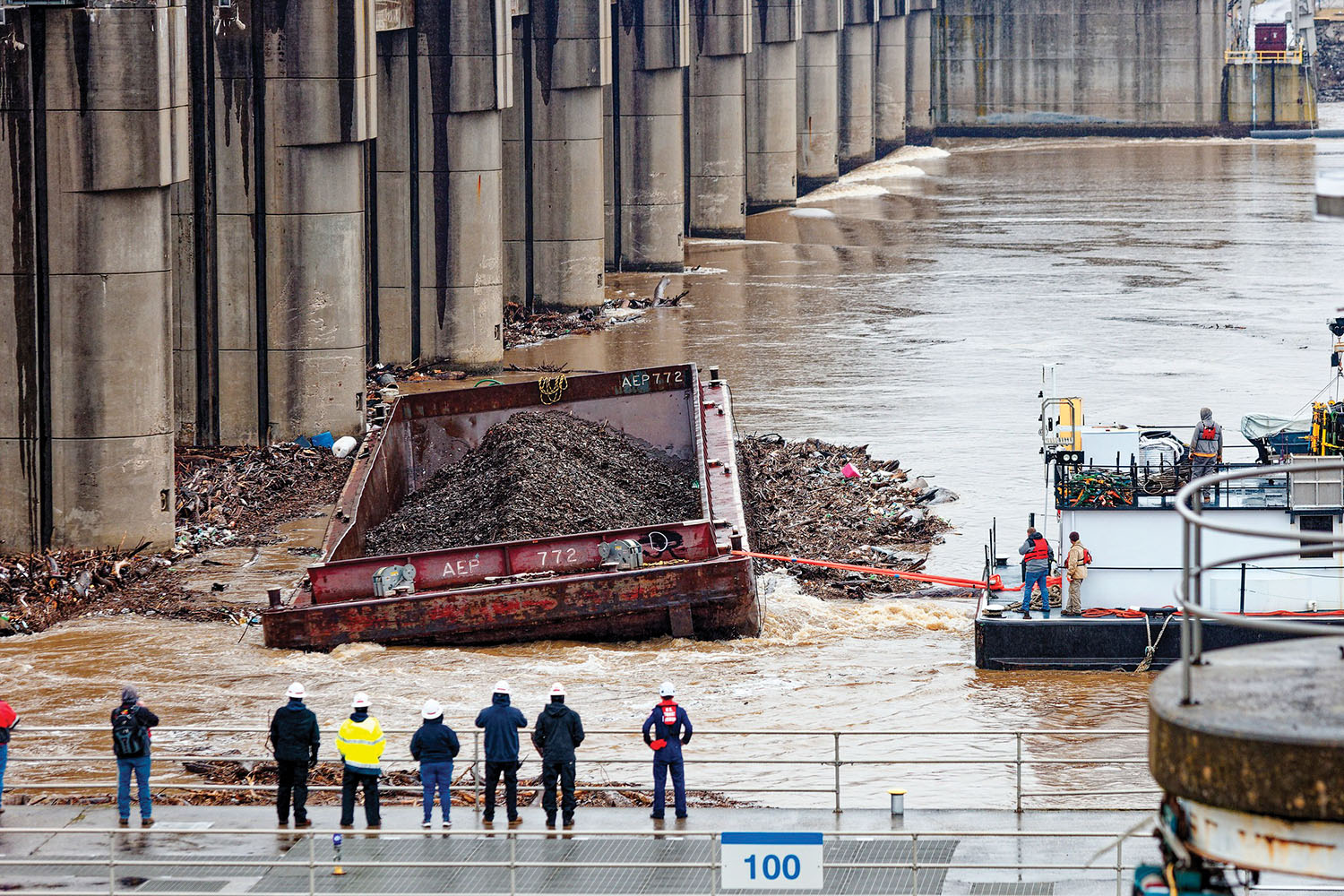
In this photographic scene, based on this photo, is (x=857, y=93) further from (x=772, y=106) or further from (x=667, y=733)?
(x=667, y=733)

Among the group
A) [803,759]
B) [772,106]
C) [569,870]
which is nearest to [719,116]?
[772,106]

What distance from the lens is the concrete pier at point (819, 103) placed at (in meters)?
85.2

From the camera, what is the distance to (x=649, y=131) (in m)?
59.3

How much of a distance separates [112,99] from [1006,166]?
74.5m

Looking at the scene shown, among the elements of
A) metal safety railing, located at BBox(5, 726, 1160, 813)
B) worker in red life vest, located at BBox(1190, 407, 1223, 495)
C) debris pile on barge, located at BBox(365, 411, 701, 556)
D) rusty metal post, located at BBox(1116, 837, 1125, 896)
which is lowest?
metal safety railing, located at BBox(5, 726, 1160, 813)

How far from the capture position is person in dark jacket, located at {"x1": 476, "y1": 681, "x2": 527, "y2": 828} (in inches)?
579

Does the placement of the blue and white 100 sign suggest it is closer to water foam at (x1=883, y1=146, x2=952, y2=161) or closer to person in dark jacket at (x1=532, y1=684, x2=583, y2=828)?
person in dark jacket at (x1=532, y1=684, x2=583, y2=828)

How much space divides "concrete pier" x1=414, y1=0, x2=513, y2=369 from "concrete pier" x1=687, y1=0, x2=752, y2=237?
1011 inches

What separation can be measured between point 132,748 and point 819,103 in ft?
243


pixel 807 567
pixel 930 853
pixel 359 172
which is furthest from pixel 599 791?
pixel 359 172

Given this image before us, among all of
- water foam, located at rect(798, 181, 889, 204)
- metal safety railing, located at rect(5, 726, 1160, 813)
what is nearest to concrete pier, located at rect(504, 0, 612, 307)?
water foam, located at rect(798, 181, 889, 204)

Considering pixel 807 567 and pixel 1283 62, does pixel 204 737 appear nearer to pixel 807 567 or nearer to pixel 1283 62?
pixel 807 567

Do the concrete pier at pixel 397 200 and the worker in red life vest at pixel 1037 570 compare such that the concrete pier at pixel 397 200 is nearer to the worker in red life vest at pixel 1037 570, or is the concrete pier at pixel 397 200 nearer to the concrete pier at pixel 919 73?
the worker in red life vest at pixel 1037 570

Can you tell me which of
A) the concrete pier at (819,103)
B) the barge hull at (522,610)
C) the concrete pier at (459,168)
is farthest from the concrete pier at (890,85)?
the barge hull at (522,610)
